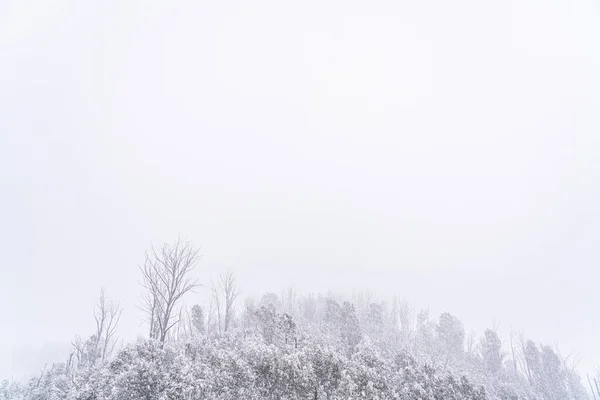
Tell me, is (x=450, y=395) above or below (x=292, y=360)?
below

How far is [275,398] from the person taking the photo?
18141mm

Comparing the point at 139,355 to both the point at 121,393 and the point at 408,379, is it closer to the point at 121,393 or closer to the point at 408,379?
the point at 121,393

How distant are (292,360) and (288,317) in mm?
6117

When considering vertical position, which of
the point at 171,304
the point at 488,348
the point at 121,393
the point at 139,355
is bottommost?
the point at 488,348

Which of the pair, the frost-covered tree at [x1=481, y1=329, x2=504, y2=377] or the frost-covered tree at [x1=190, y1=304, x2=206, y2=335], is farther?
the frost-covered tree at [x1=481, y1=329, x2=504, y2=377]

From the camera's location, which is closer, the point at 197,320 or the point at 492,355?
the point at 197,320

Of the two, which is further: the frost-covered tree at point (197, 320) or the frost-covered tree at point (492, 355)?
the frost-covered tree at point (492, 355)

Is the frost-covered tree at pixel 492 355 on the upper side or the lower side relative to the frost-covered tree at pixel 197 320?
lower

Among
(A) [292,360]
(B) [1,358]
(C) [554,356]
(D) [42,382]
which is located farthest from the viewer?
(B) [1,358]

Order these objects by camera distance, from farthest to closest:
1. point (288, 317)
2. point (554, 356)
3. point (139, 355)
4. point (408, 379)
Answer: point (554, 356)
point (288, 317)
point (408, 379)
point (139, 355)

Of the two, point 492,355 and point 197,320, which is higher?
point 197,320

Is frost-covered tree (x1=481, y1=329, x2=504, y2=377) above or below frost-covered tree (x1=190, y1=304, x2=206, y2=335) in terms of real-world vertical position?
below

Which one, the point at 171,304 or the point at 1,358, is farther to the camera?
the point at 1,358

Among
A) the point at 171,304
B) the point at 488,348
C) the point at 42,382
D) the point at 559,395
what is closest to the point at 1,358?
the point at 42,382
